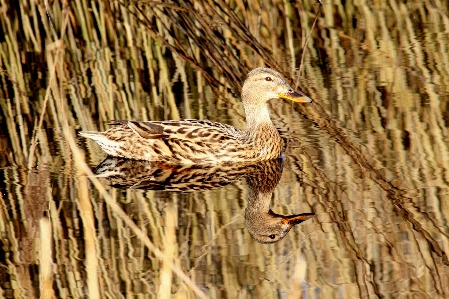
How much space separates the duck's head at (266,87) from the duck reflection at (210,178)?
0.66 m

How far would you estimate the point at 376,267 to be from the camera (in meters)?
5.73

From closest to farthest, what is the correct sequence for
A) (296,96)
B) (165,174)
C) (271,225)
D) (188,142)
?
(271,225) → (165,174) → (188,142) → (296,96)

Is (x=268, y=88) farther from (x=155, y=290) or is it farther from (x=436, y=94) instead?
(x=155, y=290)

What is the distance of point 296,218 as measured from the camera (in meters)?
6.70

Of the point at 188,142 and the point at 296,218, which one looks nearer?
the point at 296,218

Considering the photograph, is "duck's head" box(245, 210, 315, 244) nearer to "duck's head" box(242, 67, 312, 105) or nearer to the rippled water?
the rippled water

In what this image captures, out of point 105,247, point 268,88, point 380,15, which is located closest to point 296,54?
point 380,15

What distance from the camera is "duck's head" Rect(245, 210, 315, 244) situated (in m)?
6.39

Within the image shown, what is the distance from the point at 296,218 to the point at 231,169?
5.78ft

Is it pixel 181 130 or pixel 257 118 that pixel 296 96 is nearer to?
pixel 257 118

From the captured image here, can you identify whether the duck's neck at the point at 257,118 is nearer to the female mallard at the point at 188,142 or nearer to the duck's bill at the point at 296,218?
the female mallard at the point at 188,142

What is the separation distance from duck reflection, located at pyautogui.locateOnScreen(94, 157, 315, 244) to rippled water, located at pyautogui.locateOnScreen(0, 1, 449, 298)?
0.08ft

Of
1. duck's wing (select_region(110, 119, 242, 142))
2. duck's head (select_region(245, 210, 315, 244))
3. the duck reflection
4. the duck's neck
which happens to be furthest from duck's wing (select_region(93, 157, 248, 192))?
duck's head (select_region(245, 210, 315, 244))

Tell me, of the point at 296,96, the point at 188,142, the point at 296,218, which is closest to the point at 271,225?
the point at 296,218
